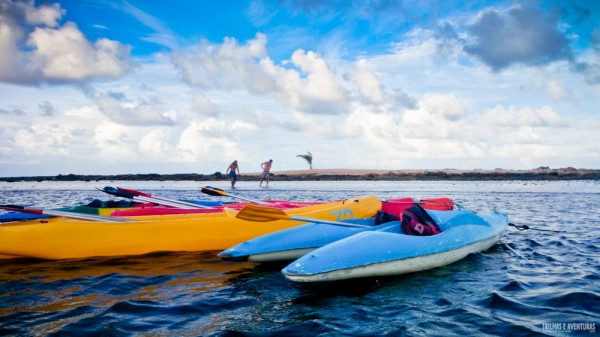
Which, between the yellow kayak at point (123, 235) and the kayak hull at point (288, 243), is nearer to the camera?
the kayak hull at point (288, 243)

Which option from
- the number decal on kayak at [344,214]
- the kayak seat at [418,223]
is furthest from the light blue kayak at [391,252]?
the number decal on kayak at [344,214]

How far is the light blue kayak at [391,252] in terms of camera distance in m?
4.50

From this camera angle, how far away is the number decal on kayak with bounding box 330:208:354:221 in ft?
26.2

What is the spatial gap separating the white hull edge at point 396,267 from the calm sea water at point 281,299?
114 mm

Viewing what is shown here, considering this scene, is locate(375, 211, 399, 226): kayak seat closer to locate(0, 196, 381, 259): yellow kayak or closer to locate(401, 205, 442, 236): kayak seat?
locate(401, 205, 442, 236): kayak seat

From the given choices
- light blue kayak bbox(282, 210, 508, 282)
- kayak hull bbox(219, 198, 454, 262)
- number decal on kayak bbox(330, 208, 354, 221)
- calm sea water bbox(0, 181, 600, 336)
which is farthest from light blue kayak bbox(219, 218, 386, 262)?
number decal on kayak bbox(330, 208, 354, 221)

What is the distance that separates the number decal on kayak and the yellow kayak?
1.01 m

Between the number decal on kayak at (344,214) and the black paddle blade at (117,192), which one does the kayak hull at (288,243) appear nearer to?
the number decal on kayak at (344,214)

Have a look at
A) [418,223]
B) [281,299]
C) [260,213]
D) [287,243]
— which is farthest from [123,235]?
[418,223]

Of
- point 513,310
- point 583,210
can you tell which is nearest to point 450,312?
point 513,310

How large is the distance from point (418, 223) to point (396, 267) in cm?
131

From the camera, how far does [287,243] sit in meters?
5.83

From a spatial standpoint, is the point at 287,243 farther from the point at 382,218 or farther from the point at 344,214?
the point at 344,214

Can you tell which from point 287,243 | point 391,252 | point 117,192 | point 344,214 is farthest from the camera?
point 344,214
